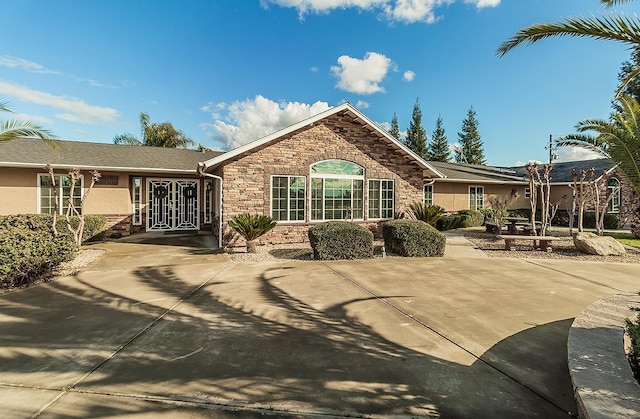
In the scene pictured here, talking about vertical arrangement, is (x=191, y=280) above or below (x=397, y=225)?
below

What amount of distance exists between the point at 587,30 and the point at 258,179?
957cm

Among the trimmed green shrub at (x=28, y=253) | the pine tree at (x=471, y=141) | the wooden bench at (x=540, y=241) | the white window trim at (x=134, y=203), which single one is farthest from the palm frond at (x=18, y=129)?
the pine tree at (x=471, y=141)

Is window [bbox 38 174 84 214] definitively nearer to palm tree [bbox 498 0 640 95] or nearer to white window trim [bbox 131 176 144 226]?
white window trim [bbox 131 176 144 226]

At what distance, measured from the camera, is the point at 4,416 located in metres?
2.55

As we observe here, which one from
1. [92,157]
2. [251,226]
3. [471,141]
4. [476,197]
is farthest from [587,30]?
[471,141]

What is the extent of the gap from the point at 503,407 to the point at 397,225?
7.78 m

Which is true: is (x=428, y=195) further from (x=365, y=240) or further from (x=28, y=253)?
(x=28, y=253)

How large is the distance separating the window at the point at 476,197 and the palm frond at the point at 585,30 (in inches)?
715

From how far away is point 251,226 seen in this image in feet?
Answer: 32.7

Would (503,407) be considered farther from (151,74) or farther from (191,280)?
(151,74)

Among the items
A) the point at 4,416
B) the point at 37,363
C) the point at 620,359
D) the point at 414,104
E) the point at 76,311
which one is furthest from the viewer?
the point at 414,104

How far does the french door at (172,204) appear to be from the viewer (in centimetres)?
1499

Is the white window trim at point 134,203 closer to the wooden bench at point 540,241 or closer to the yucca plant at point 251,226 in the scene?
the yucca plant at point 251,226

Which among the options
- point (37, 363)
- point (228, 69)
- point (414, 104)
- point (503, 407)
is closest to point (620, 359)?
point (503, 407)
